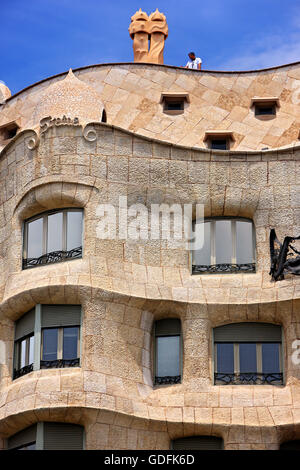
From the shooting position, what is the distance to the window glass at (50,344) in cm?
3988

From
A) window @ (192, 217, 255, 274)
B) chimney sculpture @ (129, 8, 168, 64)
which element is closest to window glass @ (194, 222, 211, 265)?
window @ (192, 217, 255, 274)

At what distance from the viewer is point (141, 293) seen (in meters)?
40.3

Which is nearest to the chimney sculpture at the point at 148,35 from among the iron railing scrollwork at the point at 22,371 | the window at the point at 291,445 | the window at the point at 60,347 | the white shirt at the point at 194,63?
the white shirt at the point at 194,63

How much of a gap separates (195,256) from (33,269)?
4.77m

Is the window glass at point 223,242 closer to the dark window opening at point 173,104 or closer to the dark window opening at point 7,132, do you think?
the dark window opening at point 173,104

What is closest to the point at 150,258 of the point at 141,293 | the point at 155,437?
the point at 141,293

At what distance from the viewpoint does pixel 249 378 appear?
40062mm

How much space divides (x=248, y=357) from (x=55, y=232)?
265 inches

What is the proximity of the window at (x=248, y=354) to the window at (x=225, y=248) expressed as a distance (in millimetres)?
1821

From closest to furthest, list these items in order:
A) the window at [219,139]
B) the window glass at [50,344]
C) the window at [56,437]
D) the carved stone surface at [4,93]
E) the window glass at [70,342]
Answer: the window at [56,437], the window glass at [70,342], the window glass at [50,344], the window at [219,139], the carved stone surface at [4,93]

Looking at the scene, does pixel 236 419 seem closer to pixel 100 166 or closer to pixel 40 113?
pixel 100 166

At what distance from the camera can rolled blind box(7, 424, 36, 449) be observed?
39.1m

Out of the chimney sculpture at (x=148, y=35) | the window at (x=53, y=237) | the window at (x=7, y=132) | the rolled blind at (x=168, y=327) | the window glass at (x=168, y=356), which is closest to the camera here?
the window glass at (x=168, y=356)

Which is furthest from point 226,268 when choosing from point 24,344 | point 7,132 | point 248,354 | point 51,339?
point 7,132
